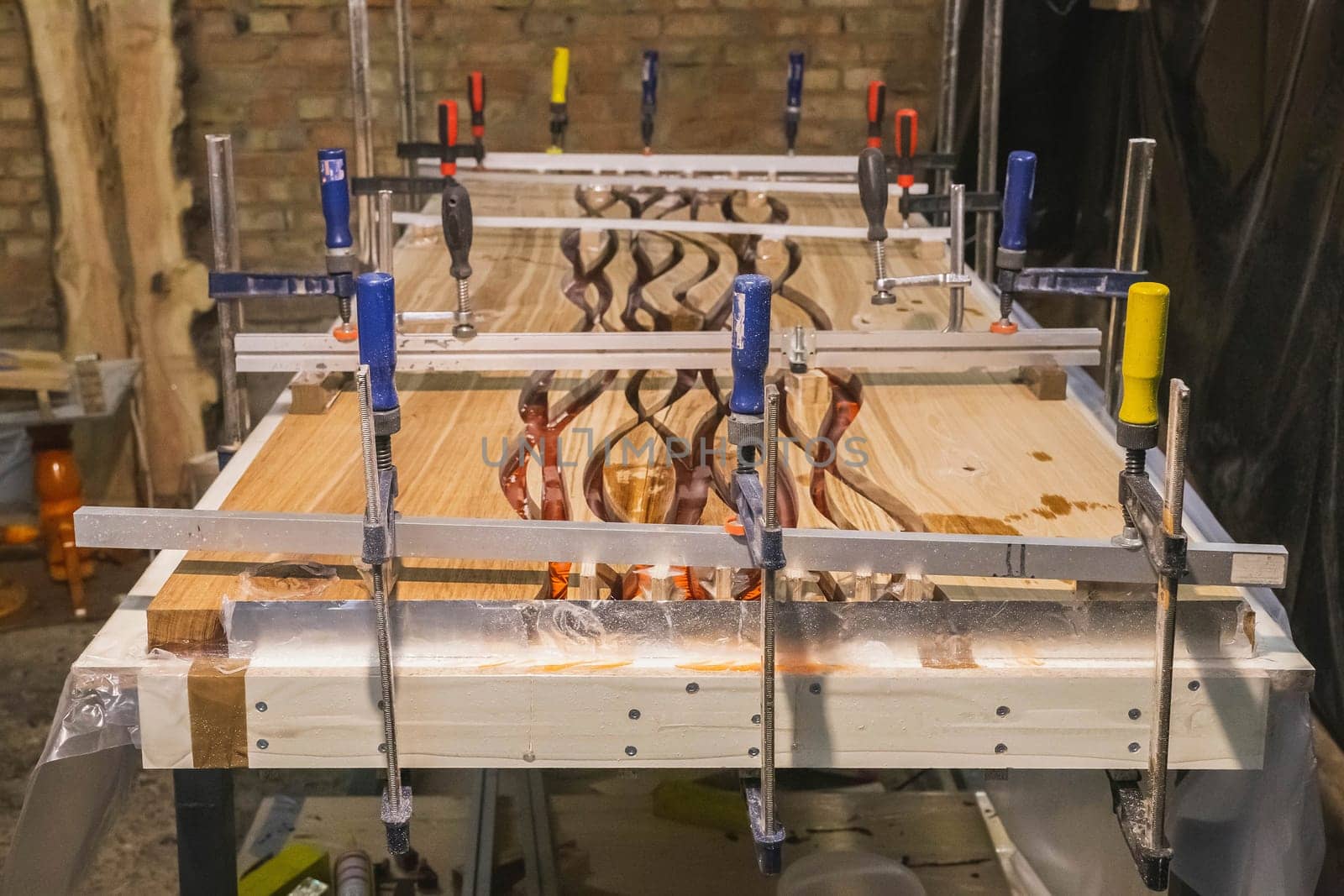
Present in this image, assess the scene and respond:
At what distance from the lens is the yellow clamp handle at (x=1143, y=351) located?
1142 millimetres

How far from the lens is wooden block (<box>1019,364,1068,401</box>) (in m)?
1.97

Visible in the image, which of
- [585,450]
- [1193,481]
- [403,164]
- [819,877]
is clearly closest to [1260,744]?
[585,450]

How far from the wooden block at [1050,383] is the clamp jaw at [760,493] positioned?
2.77ft

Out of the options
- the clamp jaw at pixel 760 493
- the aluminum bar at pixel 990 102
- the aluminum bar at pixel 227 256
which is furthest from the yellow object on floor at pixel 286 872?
the aluminum bar at pixel 990 102

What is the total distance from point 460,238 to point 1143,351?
102 centimetres

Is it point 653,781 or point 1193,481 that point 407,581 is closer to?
point 653,781

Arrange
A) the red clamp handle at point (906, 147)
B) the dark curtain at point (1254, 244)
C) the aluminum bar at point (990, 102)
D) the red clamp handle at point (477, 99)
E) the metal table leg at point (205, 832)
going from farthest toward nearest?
the red clamp handle at point (477, 99)
the aluminum bar at point (990, 102)
the red clamp handle at point (906, 147)
the dark curtain at point (1254, 244)
the metal table leg at point (205, 832)

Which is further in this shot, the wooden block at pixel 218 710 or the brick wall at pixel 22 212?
the brick wall at pixel 22 212

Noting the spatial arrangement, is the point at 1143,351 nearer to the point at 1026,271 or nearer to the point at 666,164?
the point at 1026,271

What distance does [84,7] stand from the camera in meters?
3.91

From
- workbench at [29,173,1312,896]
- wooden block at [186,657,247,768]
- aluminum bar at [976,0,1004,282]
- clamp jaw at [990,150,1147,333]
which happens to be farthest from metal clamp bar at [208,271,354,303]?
aluminum bar at [976,0,1004,282]

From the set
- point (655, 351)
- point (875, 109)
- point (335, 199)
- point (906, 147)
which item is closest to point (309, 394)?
point (335, 199)

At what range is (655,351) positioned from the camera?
1.91 meters

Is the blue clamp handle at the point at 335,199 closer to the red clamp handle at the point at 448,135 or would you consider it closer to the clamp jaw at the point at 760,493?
the clamp jaw at the point at 760,493
